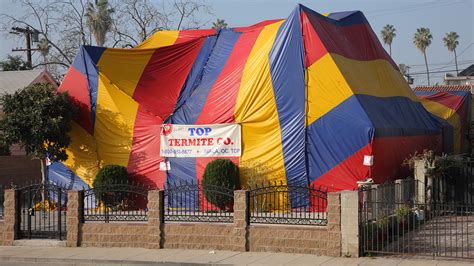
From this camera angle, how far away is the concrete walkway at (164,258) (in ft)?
39.7

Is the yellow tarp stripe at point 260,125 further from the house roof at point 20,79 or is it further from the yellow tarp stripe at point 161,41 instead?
the house roof at point 20,79

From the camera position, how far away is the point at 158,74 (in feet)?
71.3

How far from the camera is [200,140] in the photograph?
Result: 65.9 feet

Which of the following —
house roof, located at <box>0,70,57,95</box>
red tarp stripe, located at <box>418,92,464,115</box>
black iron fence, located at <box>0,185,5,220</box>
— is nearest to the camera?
black iron fence, located at <box>0,185,5,220</box>

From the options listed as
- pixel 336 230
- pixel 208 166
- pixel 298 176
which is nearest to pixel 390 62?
pixel 298 176

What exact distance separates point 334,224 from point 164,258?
3649 millimetres

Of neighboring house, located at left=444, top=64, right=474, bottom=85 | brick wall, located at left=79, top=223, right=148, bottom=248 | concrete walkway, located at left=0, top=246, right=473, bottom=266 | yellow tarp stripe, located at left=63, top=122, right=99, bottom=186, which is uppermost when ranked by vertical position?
neighboring house, located at left=444, top=64, right=474, bottom=85

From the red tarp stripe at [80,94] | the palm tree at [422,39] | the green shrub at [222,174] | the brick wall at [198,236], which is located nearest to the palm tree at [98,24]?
the red tarp stripe at [80,94]

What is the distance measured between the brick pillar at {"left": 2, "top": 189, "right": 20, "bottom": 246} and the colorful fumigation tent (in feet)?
18.1

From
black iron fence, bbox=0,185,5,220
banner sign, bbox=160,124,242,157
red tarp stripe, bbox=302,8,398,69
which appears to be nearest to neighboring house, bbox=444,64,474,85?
red tarp stripe, bbox=302,8,398,69

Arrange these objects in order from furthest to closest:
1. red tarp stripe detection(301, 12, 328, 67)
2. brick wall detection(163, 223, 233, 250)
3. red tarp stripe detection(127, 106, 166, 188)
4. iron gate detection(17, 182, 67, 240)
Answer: red tarp stripe detection(127, 106, 166, 188) → red tarp stripe detection(301, 12, 328, 67) → iron gate detection(17, 182, 67, 240) → brick wall detection(163, 223, 233, 250)

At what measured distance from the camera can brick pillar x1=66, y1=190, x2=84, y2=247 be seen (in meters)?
15.0

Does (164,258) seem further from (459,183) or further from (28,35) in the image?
(28,35)

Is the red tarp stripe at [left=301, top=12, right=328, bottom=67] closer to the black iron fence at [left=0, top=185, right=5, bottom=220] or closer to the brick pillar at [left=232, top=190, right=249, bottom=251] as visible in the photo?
the brick pillar at [left=232, top=190, right=249, bottom=251]
